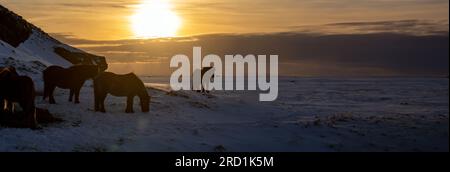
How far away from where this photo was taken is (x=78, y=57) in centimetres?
4203

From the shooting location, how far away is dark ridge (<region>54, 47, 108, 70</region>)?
135 ft

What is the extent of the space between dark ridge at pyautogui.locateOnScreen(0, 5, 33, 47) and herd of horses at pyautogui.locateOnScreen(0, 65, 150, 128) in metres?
16.3

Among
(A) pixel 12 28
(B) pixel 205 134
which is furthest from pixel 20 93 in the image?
(A) pixel 12 28

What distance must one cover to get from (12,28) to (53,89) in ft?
64.2

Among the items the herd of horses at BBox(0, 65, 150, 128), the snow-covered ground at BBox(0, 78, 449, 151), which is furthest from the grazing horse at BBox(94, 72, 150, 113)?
the snow-covered ground at BBox(0, 78, 449, 151)

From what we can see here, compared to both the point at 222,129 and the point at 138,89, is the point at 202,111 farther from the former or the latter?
the point at 222,129

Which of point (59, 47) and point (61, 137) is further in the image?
point (59, 47)

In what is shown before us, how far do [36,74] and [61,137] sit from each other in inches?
572

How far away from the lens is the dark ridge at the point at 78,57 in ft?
135

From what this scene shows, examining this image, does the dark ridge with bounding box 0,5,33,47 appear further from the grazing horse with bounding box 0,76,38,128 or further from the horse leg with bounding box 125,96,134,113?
the grazing horse with bounding box 0,76,38,128

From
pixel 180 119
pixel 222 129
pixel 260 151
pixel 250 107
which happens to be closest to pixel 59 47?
pixel 250 107

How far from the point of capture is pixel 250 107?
2906cm

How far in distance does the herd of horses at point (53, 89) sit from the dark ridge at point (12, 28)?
16.3 m

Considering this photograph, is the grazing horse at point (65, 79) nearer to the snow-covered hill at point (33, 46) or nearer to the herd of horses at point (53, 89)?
the herd of horses at point (53, 89)
